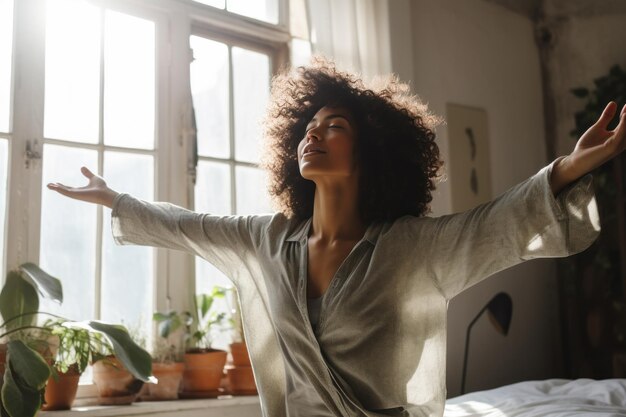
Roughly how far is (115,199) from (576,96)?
123 inches

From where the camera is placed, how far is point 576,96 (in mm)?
4031

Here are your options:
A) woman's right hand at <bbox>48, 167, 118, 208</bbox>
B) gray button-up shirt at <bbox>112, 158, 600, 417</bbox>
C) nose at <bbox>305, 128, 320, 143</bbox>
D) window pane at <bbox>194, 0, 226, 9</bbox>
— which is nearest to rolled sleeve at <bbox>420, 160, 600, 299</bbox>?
gray button-up shirt at <bbox>112, 158, 600, 417</bbox>

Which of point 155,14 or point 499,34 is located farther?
point 499,34

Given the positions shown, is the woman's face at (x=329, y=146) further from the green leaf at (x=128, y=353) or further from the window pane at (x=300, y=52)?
the window pane at (x=300, y=52)

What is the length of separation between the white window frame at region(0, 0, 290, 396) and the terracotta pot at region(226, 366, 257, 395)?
Answer: 0.32 m

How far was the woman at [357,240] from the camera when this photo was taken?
4.11ft

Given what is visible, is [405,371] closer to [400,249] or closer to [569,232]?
[400,249]

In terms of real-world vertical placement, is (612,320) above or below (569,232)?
below

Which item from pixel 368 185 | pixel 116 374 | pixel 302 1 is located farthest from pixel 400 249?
pixel 302 1

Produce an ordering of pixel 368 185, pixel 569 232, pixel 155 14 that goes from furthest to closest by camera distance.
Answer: pixel 155 14 < pixel 368 185 < pixel 569 232

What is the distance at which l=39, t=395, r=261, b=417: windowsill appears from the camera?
2143mm

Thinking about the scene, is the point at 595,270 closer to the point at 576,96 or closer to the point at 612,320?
the point at 612,320

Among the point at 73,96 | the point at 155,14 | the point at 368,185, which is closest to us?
the point at 368,185

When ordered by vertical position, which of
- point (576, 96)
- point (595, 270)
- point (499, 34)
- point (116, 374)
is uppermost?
point (499, 34)
